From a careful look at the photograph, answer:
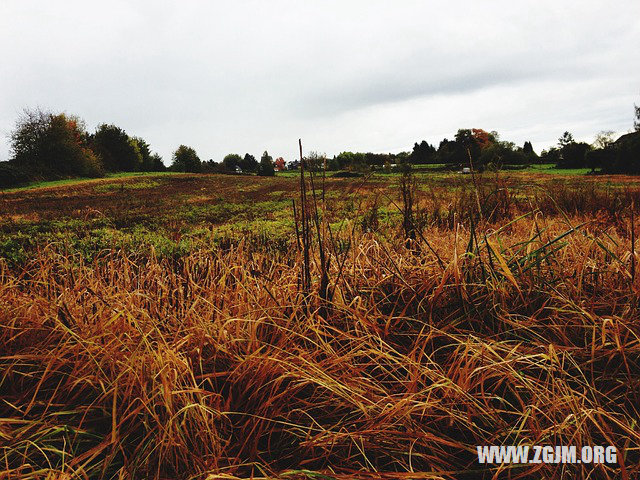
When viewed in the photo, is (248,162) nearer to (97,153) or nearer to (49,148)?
(97,153)

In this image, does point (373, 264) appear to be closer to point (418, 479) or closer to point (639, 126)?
point (418, 479)

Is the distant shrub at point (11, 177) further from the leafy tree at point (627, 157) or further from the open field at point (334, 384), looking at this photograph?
the leafy tree at point (627, 157)

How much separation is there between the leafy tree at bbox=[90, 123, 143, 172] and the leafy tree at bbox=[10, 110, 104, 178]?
45.3 ft

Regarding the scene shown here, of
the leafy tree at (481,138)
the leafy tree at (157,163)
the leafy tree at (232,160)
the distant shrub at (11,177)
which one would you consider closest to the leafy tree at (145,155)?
the leafy tree at (157,163)

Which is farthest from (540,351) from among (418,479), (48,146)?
(48,146)

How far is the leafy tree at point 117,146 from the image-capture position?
5281 centimetres

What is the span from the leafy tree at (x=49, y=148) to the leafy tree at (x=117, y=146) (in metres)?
13.8

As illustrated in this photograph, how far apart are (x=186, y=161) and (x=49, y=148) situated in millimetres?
24687

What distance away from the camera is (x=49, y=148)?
35.6 m

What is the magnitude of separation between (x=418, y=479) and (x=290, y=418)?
0.52m

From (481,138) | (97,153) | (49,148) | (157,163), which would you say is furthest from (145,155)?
(481,138)

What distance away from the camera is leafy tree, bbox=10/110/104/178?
111 feet

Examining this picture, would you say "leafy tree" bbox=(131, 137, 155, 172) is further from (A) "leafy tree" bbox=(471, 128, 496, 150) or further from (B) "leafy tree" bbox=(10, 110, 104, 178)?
(A) "leafy tree" bbox=(471, 128, 496, 150)

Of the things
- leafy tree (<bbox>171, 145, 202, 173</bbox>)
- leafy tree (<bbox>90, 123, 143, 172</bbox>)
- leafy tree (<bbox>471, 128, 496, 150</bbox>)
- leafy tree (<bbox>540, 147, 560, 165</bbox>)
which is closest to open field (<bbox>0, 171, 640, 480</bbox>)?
leafy tree (<bbox>471, 128, 496, 150</bbox>)
